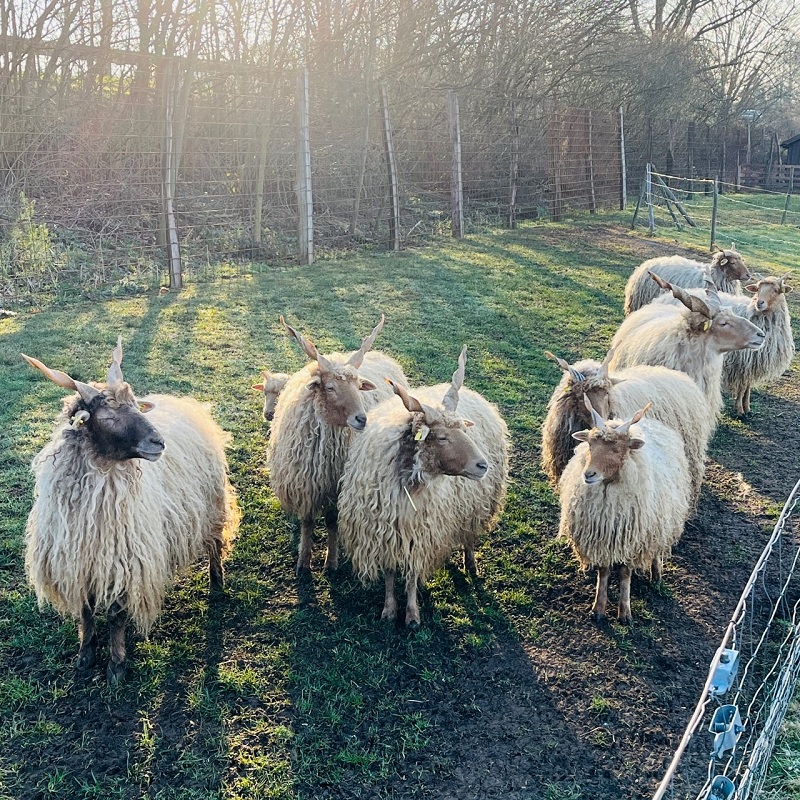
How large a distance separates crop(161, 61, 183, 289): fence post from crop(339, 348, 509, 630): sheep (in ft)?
23.2

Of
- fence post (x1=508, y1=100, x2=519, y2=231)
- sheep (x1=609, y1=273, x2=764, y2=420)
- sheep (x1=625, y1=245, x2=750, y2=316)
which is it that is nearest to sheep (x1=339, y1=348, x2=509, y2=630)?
sheep (x1=609, y1=273, x2=764, y2=420)

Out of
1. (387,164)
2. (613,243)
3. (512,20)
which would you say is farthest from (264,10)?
(613,243)

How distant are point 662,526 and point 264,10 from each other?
43.3 feet

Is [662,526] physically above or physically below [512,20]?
below

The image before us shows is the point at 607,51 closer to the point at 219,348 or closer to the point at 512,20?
the point at 512,20

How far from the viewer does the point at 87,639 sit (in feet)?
11.2

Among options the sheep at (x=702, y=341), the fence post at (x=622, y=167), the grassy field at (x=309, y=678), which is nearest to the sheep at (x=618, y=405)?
the grassy field at (x=309, y=678)

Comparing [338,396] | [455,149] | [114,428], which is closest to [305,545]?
[338,396]

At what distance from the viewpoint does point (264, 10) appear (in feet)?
44.1

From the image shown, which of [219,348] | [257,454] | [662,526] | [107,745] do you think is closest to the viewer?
[107,745]

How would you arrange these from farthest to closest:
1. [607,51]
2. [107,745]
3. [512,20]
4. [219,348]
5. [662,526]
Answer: [607,51] < [512,20] < [219,348] < [662,526] < [107,745]

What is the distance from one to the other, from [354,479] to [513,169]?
45.0 feet

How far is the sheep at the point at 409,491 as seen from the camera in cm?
375

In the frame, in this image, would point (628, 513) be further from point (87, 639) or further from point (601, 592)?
point (87, 639)
